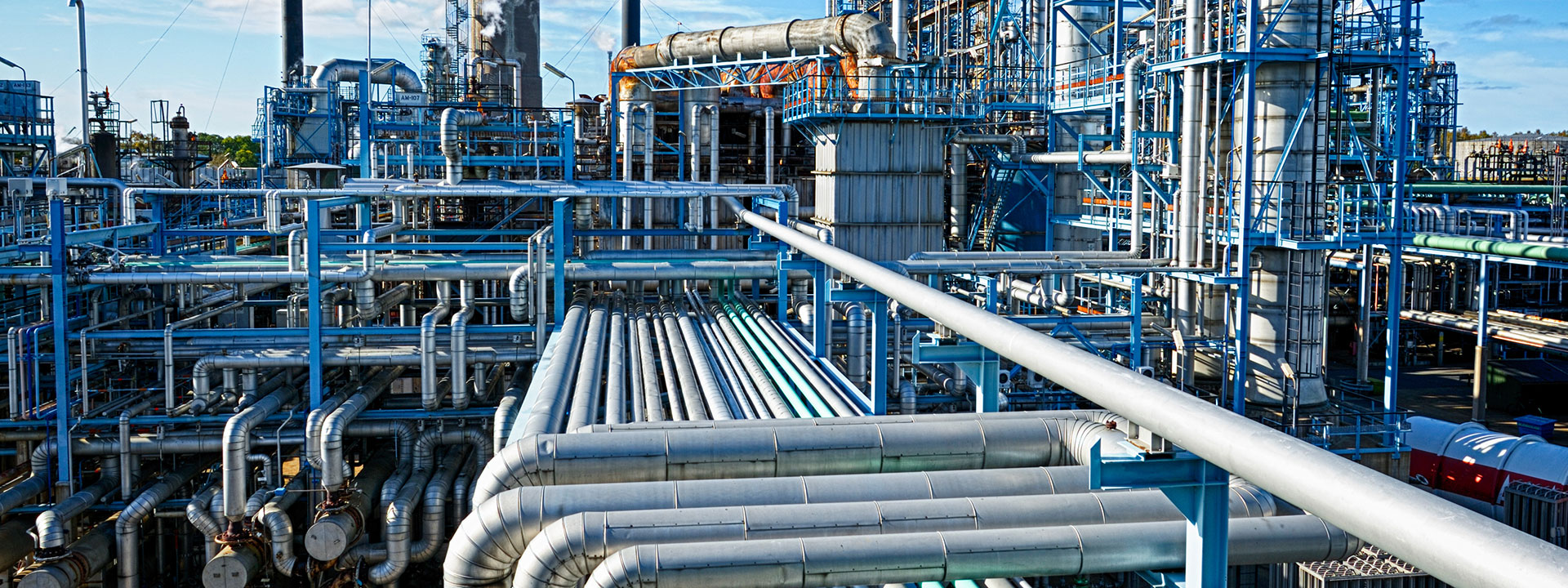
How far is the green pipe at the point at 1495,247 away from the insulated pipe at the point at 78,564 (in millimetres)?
17816

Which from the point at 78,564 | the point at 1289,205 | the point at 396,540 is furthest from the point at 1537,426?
the point at 78,564

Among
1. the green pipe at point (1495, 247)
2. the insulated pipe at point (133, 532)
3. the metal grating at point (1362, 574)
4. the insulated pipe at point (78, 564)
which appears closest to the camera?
the metal grating at point (1362, 574)

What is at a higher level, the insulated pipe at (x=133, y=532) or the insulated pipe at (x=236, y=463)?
the insulated pipe at (x=236, y=463)

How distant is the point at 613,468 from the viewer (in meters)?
7.52

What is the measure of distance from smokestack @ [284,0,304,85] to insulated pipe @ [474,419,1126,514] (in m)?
40.2

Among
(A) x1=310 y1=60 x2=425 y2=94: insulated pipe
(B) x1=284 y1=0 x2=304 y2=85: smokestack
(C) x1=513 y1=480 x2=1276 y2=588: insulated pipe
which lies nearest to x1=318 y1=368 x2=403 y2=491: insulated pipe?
(C) x1=513 y1=480 x2=1276 y2=588: insulated pipe

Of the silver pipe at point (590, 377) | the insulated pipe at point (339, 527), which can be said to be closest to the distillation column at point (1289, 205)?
the silver pipe at point (590, 377)

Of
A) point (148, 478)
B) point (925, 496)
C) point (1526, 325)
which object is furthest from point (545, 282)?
point (1526, 325)

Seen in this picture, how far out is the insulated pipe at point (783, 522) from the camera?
21.4 ft

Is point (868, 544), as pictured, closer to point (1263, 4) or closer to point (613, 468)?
point (613, 468)

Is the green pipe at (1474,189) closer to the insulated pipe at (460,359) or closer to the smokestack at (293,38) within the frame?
the insulated pipe at (460,359)

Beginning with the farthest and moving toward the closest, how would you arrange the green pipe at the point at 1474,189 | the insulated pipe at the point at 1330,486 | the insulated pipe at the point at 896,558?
the green pipe at the point at 1474,189 < the insulated pipe at the point at 896,558 < the insulated pipe at the point at 1330,486

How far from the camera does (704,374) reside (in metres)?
12.2

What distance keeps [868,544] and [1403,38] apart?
44.4ft
